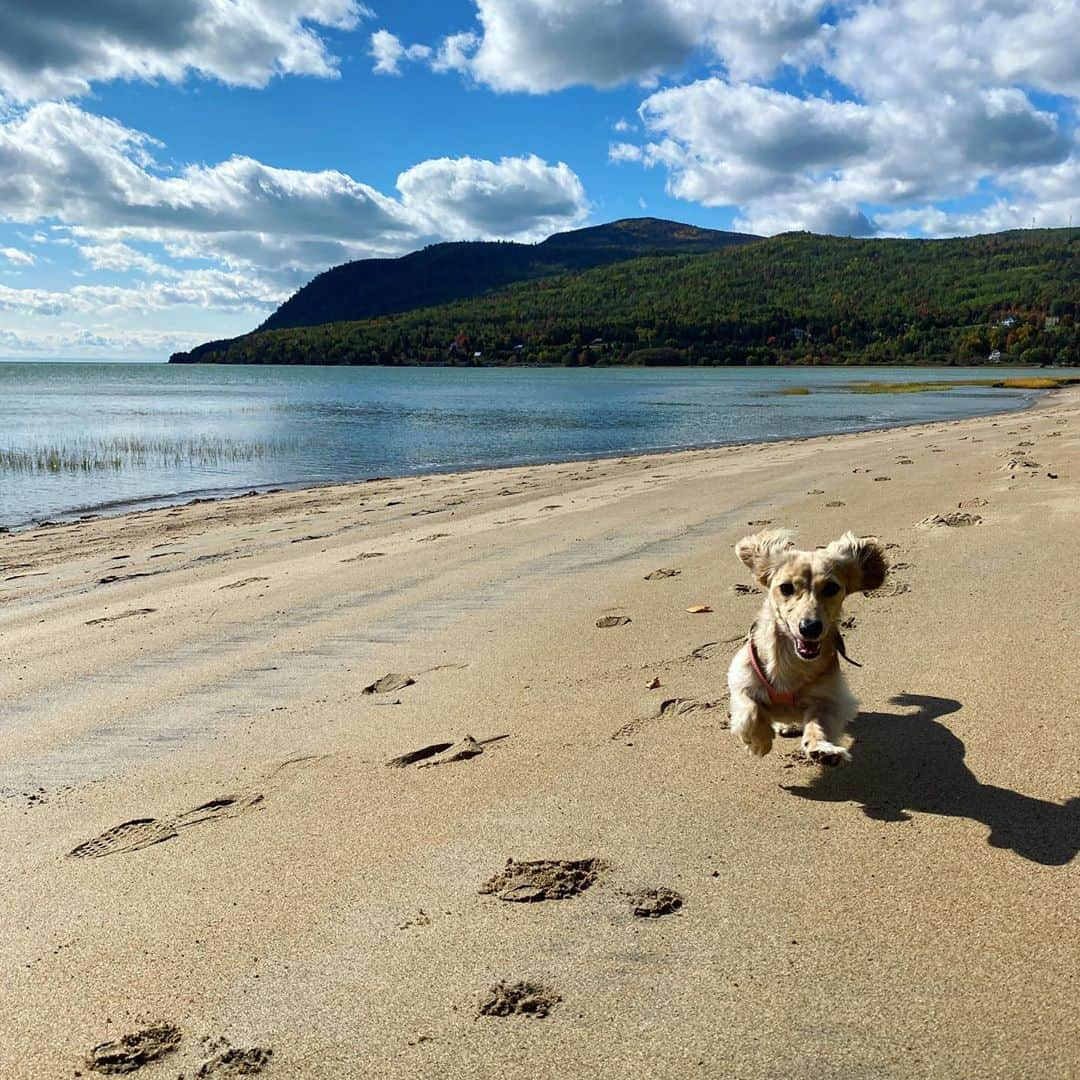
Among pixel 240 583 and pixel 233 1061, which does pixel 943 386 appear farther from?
pixel 233 1061

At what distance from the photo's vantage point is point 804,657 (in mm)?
3686

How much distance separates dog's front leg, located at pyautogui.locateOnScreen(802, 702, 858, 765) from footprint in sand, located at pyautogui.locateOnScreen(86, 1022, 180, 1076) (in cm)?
234

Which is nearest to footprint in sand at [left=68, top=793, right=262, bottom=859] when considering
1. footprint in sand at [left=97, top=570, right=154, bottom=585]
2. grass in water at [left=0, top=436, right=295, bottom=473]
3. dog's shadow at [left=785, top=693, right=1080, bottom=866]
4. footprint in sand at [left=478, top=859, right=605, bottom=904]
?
footprint in sand at [left=478, top=859, right=605, bottom=904]

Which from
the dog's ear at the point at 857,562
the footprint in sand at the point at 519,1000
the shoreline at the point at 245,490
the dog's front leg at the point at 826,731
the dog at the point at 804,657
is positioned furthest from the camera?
the shoreline at the point at 245,490

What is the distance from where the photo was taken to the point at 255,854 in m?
3.21

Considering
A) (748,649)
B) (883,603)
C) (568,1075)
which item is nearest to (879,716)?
(748,649)

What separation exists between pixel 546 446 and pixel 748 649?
2337 cm

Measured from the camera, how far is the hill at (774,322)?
13112 cm

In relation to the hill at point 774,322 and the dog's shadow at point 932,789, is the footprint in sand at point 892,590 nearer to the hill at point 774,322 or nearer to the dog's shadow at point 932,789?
the dog's shadow at point 932,789

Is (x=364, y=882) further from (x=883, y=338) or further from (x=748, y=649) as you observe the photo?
(x=883, y=338)

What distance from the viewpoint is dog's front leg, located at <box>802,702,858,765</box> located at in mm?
3426

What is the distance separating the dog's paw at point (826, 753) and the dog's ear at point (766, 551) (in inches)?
33.8

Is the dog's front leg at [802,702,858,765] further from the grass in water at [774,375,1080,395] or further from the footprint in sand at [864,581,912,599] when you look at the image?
the grass in water at [774,375,1080,395]

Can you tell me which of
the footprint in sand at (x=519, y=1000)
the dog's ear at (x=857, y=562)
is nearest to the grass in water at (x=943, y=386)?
the dog's ear at (x=857, y=562)
